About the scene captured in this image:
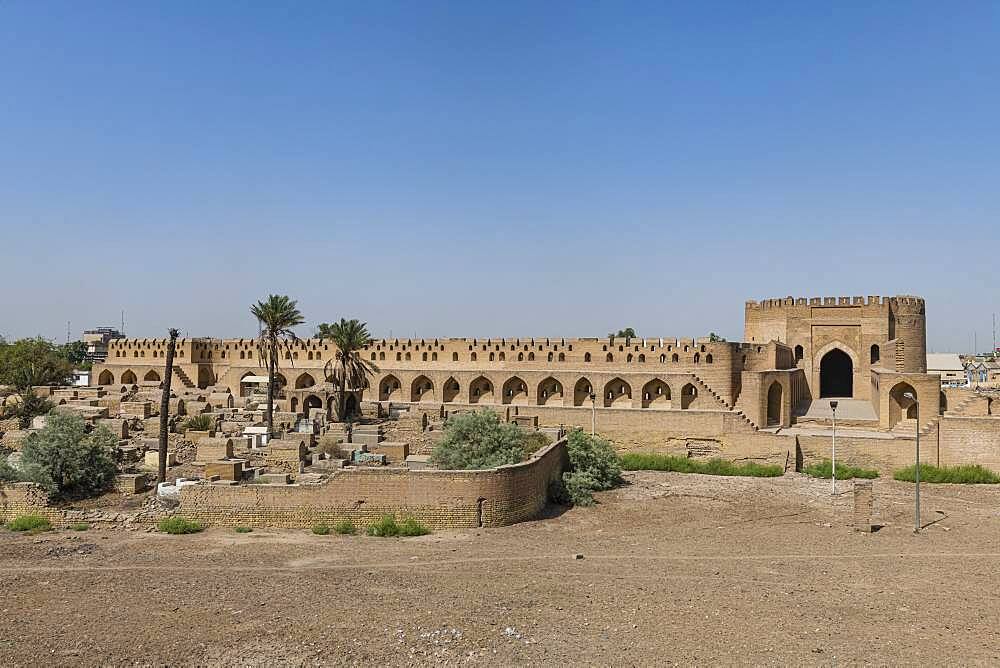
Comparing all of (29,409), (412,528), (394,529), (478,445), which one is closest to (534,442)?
(478,445)

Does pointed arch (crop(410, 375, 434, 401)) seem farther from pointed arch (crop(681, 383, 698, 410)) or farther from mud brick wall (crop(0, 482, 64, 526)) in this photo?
mud brick wall (crop(0, 482, 64, 526))

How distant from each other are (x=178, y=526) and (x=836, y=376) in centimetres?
2877

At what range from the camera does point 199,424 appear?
26688 mm

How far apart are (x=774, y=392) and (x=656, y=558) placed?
16985mm

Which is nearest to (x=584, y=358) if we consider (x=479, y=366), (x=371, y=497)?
(x=479, y=366)

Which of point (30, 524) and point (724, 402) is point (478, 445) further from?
point (724, 402)

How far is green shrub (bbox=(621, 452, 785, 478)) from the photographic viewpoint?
77.0 ft

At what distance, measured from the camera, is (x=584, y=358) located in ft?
107

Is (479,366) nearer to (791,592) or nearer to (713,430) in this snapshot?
(713,430)

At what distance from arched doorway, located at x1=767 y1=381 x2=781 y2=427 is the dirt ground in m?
11.7

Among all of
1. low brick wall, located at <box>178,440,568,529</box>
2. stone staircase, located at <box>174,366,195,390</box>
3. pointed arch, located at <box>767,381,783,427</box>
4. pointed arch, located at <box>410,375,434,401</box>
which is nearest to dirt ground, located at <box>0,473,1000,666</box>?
low brick wall, located at <box>178,440,568,529</box>

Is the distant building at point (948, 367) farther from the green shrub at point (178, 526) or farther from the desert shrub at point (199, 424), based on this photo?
the green shrub at point (178, 526)

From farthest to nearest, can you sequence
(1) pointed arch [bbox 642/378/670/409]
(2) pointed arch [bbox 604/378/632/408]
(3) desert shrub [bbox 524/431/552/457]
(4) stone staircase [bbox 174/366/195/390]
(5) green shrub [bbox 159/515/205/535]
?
(4) stone staircase [bbox 174/366/195/390] → (2) pointed arch [bbox 604/378/632/408] → (1) pointed arch [bbox 642/378/670/409] → (3) desert shrub [bbox 524/431/552/457] → (5) green shrub [bbox 159/515/205/535]

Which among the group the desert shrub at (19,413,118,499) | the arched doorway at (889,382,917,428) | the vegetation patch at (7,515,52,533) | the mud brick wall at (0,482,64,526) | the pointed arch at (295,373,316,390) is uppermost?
the pointed arch at (295,373,316,390)
